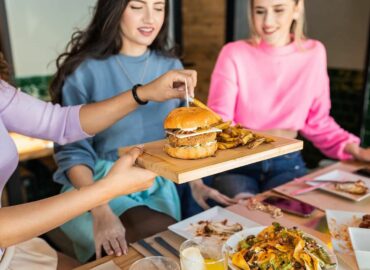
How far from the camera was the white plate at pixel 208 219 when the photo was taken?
1095mm

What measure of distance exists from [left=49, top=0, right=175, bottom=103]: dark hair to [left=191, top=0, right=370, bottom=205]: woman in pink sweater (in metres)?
0.45

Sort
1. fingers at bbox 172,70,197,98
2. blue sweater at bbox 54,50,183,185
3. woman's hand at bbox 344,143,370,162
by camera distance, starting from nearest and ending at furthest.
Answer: fingers at bbox 172,70,197,98
blue sweater at bbox 54,50,183,185
woman's hand at bbox 344,143,370,162

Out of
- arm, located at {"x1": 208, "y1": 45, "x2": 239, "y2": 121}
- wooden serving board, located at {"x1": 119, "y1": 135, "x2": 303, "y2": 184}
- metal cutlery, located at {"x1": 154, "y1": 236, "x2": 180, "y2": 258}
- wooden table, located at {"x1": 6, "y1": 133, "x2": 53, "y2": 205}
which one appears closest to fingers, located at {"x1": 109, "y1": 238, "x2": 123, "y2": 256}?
metal cutlery, located at {"x1": 154, "y1": 236, "x2": 180, "y2": 258}

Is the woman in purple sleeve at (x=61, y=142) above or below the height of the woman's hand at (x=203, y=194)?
above

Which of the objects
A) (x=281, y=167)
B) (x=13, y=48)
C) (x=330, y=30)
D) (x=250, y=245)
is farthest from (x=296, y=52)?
(x=13, y=48)

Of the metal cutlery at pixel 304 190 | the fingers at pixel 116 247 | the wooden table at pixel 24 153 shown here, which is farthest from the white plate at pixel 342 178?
the wooden table at pixel 24 153

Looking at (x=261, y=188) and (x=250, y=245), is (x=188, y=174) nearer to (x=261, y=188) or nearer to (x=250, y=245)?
(x=250, y=245)

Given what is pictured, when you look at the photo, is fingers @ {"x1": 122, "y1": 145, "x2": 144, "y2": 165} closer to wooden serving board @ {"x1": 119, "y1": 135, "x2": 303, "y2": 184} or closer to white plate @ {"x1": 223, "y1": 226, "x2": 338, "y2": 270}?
wooden serving board @ {"x1": 119, "y1": 135, "x2": 303, "y2": 184}

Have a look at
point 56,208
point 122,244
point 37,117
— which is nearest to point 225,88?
point 37,117

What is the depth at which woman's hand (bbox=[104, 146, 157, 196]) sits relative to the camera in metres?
0.97

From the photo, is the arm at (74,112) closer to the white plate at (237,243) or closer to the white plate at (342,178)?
the white plate at (237,243)

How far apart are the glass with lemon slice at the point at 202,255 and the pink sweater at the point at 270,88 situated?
3.41ft

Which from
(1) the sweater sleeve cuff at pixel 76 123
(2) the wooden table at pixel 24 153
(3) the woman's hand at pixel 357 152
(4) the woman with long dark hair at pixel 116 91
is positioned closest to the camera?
(1) the sweater sleeve cuff at pixel 76 123

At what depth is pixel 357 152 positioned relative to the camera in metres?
1.72
